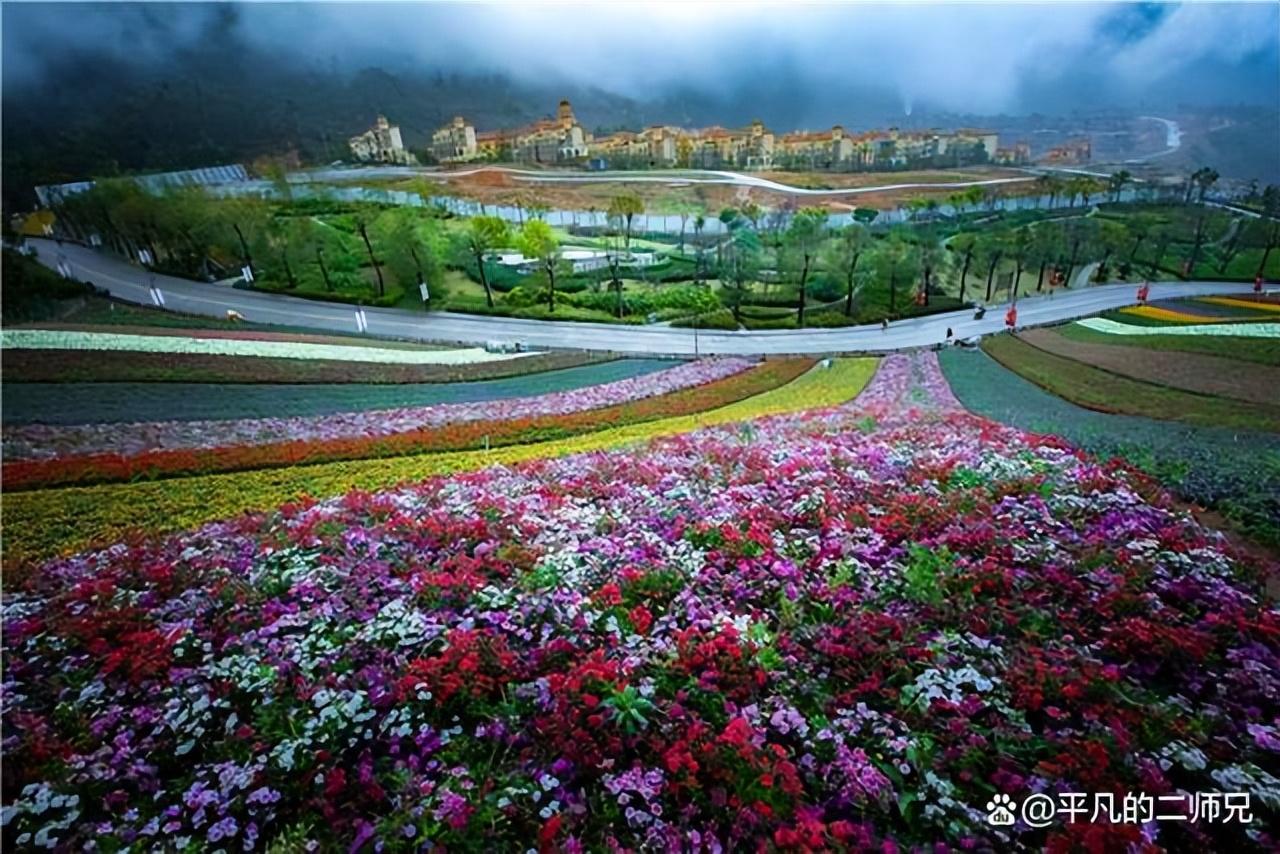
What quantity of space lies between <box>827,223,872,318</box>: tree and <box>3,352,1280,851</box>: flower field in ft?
75.1

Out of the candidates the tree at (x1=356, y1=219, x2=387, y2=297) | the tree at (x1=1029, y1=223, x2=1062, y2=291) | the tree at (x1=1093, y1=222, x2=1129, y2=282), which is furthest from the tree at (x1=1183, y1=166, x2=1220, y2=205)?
the tree at (x1=356, y1=219, x2=387, y2=297)

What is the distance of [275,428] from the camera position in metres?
6.86

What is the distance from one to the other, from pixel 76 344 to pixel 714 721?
7012 mm

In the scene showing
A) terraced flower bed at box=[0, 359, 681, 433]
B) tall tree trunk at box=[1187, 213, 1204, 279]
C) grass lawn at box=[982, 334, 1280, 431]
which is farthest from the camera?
tall tree trunk at box=[1187, 213, 1204, 279]

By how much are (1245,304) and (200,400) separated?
13005 mm

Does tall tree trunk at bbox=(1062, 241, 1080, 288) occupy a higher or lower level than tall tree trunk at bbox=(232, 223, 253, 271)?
lower

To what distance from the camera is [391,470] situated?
6.54m

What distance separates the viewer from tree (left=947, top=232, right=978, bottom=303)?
1085 inches

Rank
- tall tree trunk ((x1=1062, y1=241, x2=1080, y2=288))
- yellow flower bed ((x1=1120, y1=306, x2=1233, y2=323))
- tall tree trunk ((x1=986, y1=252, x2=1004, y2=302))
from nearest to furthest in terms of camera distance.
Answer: yellow flower bed ((x1=1120, y1=306, x2=1233, y2=323)) → tall tree trunk ((x1=1062, y1=241, x2=1080, y2=288)) → tall tree trunk ((x1=986, y1=252, x2=1004, y2=302))

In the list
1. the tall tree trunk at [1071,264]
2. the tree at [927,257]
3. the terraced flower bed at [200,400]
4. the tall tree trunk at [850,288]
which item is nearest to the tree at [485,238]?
the terraced flower bed at [200,400]

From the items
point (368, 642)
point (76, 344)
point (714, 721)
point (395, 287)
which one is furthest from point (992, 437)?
point (395, 287)

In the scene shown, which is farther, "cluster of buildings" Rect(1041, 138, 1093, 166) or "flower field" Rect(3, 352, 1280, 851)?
"cluster of buildings" Rect(1041, 138, 1093, 166)

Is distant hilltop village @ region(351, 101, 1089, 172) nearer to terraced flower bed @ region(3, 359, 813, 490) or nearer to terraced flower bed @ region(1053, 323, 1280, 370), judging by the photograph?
terraced flower bed @ region(3, 359, 813, 490)

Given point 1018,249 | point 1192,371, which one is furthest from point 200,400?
point 1018,249
